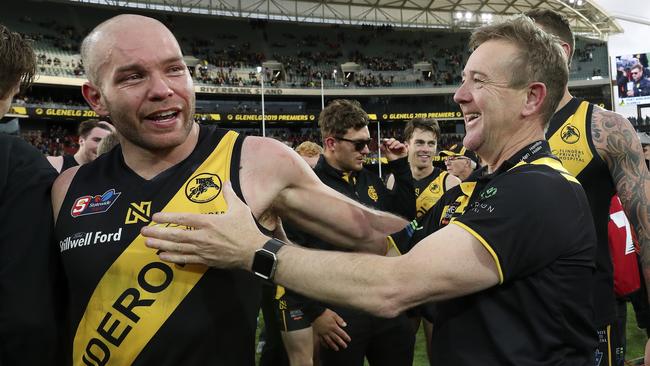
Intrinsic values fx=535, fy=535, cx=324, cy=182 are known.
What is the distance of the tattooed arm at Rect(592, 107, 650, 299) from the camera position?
102 inches

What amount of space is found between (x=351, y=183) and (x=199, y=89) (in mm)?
30696

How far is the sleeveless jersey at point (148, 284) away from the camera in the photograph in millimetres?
1760

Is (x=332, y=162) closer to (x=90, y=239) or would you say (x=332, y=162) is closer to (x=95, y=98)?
(x=95, y=98)

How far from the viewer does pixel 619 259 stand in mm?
3021

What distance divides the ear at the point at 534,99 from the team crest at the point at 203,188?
113 centimetres

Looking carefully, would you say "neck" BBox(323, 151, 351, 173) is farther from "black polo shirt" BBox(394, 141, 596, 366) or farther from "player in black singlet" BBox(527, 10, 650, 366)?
"black polo shirt" BBox(394, 141, 596, 366)

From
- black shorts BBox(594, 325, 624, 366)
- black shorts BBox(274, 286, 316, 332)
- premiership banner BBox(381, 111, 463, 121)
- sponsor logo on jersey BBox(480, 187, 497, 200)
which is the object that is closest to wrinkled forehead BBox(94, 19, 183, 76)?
sponsor logo on jersey BBox(480, 187, 497, 200)

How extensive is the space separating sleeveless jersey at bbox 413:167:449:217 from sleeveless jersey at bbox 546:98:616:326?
10.0ft

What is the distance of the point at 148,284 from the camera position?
1.77 meters

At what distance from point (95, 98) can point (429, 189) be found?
4.39m

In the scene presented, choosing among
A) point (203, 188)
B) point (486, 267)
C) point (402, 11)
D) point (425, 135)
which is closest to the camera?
point (486, 267)

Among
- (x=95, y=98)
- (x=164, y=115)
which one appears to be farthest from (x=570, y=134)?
(x=95, y=98)

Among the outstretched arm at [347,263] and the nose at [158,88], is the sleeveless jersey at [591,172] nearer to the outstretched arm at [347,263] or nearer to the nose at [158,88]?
the outstretched arm at [347,263]

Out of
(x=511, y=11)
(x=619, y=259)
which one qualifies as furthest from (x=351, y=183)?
(x=511, y=11)
